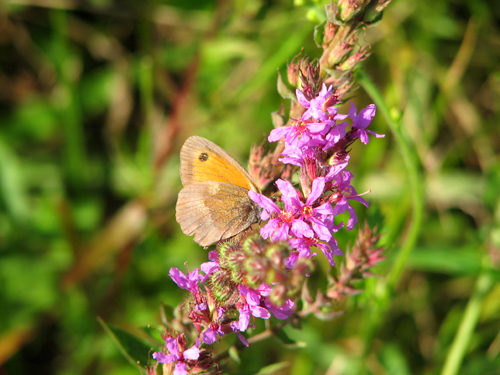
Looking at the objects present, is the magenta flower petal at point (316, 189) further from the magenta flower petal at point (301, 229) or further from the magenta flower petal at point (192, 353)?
the magenta flower petal at point (192, 353)

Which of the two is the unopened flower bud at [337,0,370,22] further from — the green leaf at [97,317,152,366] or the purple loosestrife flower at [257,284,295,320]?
the green leaf at [97,317,152,366]

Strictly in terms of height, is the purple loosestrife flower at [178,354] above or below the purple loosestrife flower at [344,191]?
below

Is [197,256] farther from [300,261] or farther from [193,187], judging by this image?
[300,261]

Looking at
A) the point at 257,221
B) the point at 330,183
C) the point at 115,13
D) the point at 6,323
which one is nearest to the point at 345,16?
the point at 330,183

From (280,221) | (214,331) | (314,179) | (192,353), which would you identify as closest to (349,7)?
(314,179)


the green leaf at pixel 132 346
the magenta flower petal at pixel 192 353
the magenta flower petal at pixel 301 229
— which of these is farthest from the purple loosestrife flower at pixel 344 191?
the green leaf at pixel 132 346

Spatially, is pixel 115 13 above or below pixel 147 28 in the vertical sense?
above
